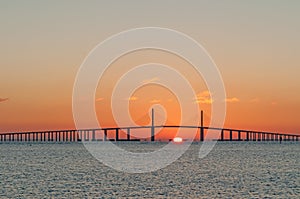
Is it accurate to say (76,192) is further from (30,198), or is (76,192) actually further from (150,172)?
(150,172)

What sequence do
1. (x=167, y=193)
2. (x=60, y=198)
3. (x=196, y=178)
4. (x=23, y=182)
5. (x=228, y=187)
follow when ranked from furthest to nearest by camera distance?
1. (x=196, y=178)
2. (x=23, y=182)
3. (x=228, y=187)
4. (x=167, y=193)
5. (x=60, y=198)

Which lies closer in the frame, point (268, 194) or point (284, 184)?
point (268, 194)

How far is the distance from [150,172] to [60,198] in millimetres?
46620

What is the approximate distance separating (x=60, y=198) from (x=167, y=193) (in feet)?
47.4

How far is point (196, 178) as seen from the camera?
372 feet

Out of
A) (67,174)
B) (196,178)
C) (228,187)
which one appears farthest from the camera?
(67,174)

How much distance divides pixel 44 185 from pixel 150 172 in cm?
3295

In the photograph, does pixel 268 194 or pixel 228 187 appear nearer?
pixel 268 194

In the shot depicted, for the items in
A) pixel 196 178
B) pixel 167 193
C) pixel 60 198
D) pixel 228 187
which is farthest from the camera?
pixel 196 178

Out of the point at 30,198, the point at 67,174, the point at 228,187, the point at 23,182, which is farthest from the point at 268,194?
the point at 67,174

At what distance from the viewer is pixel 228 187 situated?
97.3m

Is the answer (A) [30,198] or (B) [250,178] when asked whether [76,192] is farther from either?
(B) [250,178]

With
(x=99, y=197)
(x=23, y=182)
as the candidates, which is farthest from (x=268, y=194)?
(x=23, y=182)

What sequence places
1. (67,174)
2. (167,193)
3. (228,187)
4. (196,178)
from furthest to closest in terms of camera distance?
(67,174)
(196,178)
(228,187)
(167,193)
